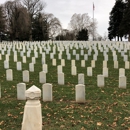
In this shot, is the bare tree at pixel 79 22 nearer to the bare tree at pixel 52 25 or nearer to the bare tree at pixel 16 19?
the bare tree at pixel 52 25

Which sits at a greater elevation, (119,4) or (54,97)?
(119,4)

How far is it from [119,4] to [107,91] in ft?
164

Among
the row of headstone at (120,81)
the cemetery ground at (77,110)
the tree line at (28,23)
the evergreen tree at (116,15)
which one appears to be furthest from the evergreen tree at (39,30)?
the row of headstone at (120,81)

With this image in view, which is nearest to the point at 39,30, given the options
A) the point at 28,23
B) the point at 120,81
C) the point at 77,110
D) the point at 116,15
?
the point at 28,23

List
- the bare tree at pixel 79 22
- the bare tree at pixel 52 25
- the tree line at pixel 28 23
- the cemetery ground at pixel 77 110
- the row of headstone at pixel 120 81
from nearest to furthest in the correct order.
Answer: the cemetery ground at pixel 77 110 < the row of headstone at pixel 120 81 < the tree line at pixel 28 23 < the bare tree at pixel 52 25 < the bare tree at pixel 79 22

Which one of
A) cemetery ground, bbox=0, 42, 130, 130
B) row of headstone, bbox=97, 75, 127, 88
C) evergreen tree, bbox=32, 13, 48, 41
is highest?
evergreen tree, bbox=32, 13, 48, 41

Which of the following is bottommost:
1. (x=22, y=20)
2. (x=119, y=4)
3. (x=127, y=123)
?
(x=127, y=123)

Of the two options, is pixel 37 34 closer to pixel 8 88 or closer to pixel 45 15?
pixel 45 15

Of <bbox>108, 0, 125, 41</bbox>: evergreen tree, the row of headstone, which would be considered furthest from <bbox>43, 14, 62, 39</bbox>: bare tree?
the row of headstone

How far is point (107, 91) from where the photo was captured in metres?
7.86

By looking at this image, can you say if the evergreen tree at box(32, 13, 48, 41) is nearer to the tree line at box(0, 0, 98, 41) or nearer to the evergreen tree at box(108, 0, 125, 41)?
the tree line at box(0, 0, 98, 41)

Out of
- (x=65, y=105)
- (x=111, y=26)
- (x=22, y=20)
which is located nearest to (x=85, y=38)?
(x=111, y=26)

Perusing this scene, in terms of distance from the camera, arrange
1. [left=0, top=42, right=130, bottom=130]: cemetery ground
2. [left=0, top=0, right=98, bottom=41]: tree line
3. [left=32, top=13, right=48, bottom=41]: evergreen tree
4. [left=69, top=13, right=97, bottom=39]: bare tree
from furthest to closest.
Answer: [left=69, top=13, right=97, bottom=39]: bare tree → [left=32, top=13, right=48, bottom=41]: evergreen tree → [left=0, top=0, right=98, bottom=41]: tree line → [left=0, top=42, right=130, bottom=130]: cemetery ground

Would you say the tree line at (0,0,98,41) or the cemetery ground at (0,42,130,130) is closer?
the cemetery ground at (0,42,130,130)
